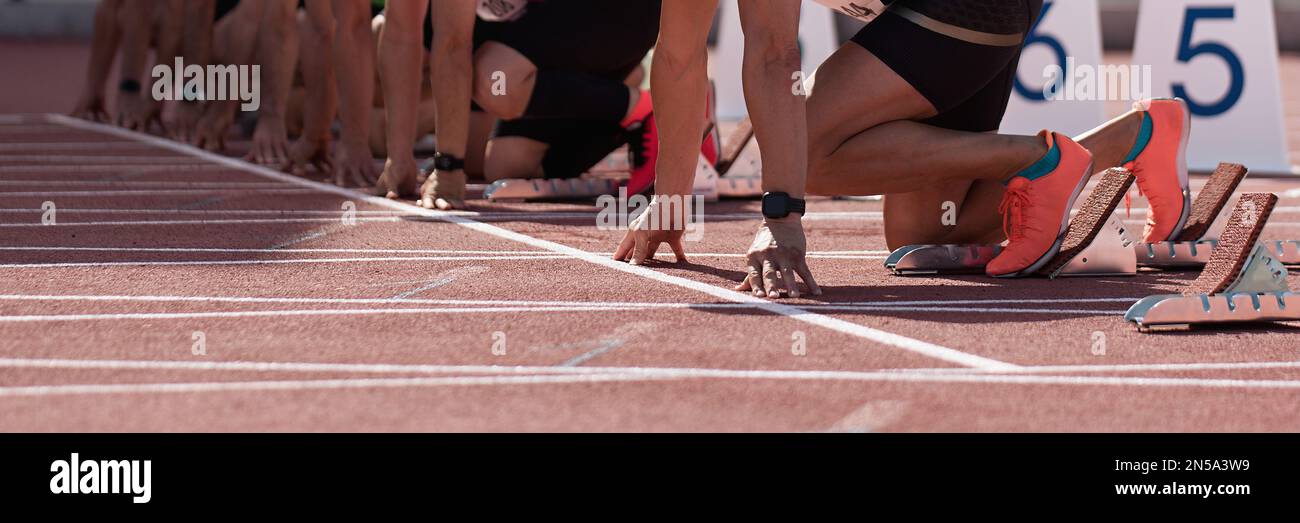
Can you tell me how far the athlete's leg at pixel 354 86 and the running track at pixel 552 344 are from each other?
1597mm

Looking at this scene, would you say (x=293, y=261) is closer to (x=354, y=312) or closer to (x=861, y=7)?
(x=354, y=312)

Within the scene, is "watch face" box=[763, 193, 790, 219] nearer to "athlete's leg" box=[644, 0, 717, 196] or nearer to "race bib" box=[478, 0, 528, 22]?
"athlete's leg" box=[644, 0, 717, 196]

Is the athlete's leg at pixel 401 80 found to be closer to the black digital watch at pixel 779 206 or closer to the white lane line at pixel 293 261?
the white lane line at pixel 293 261

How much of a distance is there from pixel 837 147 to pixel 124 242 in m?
2.41

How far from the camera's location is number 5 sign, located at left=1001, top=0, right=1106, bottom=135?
949cm

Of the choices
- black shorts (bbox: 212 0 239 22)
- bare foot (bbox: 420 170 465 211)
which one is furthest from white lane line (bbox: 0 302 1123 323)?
black shorts (bbox: 212 0 239 22)

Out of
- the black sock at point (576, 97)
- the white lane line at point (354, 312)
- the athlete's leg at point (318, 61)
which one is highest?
the athlete's leg at point (318, 61)

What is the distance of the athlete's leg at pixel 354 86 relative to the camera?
7156mm

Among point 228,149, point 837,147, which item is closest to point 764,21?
point 837,147

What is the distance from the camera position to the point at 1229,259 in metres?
3.89

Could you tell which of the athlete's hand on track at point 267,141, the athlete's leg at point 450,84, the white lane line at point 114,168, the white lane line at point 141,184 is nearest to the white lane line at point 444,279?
the athlete's leg at point 450,84

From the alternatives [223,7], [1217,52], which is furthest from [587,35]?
[223,7]

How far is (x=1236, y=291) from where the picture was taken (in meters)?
3.87

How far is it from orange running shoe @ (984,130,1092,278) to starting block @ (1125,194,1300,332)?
0.65m
